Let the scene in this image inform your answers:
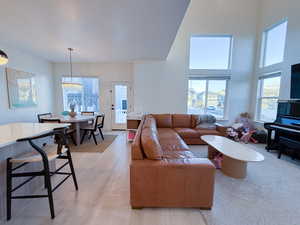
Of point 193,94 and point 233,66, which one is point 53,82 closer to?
point 193,94

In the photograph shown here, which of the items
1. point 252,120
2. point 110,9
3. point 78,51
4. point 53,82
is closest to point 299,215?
point 110,9

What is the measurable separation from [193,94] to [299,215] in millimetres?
4384

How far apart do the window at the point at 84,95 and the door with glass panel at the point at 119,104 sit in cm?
70

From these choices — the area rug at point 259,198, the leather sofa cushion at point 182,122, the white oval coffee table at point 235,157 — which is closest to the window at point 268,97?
the area rug at point 259,198

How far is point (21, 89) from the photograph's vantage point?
426 centimetres

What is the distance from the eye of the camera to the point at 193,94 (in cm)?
561

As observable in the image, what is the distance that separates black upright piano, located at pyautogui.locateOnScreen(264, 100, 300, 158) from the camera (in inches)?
118

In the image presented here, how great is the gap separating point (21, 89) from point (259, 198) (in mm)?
6036

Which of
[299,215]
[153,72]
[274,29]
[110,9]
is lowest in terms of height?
[299,215]

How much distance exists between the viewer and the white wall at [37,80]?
12.4 ft

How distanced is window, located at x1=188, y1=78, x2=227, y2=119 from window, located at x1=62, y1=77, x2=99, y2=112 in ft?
12.4

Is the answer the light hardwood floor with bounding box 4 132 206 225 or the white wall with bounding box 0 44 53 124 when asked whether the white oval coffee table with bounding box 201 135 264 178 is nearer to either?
the light hardwood floor with bounding box 4 132 206 225

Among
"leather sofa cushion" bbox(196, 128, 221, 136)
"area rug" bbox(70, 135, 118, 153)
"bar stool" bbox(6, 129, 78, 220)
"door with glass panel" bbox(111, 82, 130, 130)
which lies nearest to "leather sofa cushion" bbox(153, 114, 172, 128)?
"leather sofa cushion" bbox(196, 128, 221, 136)

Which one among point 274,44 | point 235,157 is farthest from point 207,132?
point 274,44
